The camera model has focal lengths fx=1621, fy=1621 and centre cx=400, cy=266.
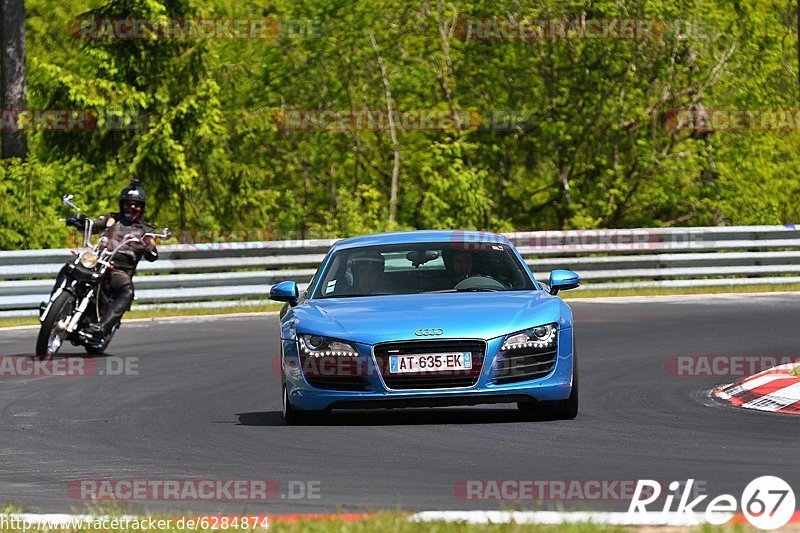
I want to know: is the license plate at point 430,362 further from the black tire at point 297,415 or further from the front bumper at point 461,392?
the black tire at point 297,415

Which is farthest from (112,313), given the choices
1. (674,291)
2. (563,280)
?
(674,291)

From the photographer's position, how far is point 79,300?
17.1 metres

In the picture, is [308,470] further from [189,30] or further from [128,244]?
[189,30]

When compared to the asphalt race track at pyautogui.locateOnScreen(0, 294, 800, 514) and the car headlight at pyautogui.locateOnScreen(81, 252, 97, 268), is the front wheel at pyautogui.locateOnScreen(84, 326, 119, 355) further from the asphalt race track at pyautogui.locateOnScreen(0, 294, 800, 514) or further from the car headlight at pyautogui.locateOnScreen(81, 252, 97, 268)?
the car headlight at pyautogui.locateOnScreen(81, 252, 97, 268)

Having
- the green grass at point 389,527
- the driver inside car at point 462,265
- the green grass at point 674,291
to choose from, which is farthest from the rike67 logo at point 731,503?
the green grass at point 674,291

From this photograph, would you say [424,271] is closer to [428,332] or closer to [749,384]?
[428,332]

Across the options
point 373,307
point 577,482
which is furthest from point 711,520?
point 373,307

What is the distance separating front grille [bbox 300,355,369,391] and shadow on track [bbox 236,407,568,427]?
0.56 m

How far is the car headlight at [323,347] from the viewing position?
1062 centimetres

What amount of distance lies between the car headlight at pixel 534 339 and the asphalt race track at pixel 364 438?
1.75ft

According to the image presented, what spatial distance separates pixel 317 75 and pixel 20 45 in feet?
24.9

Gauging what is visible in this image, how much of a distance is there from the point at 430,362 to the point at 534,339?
2.32 feet

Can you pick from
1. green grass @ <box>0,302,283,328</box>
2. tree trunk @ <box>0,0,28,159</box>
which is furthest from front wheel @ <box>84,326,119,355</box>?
tree trunk @ <box>0,0,28,159</box>

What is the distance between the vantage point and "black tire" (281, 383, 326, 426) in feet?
36.3
